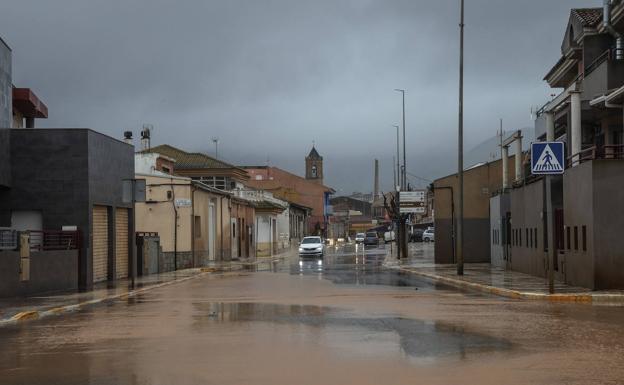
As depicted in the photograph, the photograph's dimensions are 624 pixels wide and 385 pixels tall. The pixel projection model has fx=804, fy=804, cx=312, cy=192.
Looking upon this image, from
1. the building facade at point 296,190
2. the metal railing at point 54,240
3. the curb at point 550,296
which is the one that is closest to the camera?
the curb at point 550,296

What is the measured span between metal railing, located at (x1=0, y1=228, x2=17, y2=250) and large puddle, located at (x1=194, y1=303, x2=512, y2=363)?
6766 millimetres

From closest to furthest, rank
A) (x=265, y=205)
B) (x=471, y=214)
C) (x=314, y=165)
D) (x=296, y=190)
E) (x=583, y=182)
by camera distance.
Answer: (x=583, y=182) → (x=471, y=214) → (x=265, y=205) → (x=296, y=190) → (x=314, y=165)

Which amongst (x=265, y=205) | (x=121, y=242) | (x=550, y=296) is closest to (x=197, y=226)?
(x=121, y=242)

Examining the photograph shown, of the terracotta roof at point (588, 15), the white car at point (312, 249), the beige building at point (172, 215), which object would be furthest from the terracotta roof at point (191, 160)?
the terracotta roof at point (588, 15)

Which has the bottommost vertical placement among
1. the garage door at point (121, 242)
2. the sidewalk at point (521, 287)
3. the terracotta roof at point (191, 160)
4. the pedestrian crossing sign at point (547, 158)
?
the sidewalk at point (521, 287)

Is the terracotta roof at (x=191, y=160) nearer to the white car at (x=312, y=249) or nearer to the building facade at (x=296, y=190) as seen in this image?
the white car at (x=312, y=249)

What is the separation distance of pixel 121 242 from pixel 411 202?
83.7 ft

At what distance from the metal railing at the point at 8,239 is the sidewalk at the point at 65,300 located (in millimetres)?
1506

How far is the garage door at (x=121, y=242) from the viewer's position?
3350 centimetres

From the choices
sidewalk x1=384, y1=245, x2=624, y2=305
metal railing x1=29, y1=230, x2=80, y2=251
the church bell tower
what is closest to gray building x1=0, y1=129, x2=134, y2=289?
metal railing x1=29, y1=230, x2=80, y2=251

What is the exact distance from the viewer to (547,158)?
74.4ft

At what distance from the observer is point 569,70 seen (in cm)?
3947

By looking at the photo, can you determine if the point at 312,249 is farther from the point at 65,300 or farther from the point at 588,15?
the point at 65,300

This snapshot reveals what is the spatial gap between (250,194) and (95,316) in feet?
192
